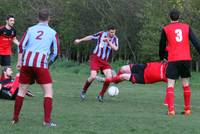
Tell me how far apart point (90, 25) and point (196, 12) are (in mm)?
11485

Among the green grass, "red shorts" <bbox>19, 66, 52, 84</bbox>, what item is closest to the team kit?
"red shorts" <bbox>19, 66, 52, 84</bbox>

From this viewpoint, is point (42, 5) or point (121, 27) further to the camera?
point (42, 5)

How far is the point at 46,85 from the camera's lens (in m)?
9.95

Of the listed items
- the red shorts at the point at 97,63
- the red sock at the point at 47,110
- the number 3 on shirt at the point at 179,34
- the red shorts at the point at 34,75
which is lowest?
the red sock at the point at 47,110

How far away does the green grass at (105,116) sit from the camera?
952cm

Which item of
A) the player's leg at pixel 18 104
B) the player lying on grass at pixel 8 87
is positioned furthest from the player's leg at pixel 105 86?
the player's leg at pixel 18 104

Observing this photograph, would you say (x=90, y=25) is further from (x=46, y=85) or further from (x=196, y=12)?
(x=46, y=85)

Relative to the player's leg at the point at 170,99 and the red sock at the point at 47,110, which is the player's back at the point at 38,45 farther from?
the player's leg at the point at 170,99

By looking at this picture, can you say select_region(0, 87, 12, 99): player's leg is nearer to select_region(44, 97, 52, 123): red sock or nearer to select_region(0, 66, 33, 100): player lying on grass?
select_region(0, 66, 33, 100): player lying on grass

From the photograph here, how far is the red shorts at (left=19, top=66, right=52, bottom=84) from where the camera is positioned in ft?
32.5

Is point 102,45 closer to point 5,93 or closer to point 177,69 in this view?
point 5,93

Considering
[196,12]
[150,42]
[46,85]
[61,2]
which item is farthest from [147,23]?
[46,85]

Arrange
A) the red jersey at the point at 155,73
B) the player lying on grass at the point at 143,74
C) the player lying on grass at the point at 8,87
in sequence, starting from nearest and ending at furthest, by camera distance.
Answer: the player lying on grass at the point at 8,87, the player lying on grass at the point at 143,74, the red jersey at the point at 155,73

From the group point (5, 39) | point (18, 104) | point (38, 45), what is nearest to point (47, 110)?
point (18, 104)
